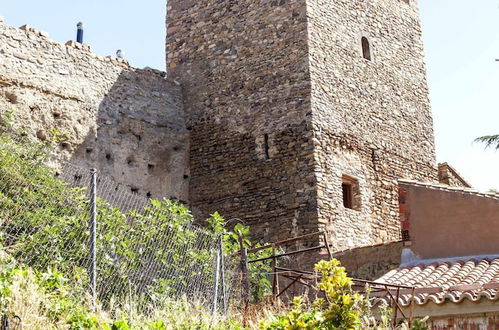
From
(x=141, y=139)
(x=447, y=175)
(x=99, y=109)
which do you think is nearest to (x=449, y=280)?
(x=141, y=139)

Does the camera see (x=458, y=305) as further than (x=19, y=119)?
No

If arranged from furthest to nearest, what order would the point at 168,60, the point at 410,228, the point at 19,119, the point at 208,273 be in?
the point at 168,60 → the point at 19,119 → the point at 410,228 → the point at 208,273

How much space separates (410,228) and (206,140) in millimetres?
4697

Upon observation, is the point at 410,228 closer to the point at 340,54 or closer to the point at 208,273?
the point at 208,273

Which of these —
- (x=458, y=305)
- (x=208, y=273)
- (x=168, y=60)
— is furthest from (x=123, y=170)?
(x=458, y=305)

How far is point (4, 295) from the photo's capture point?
7051 millimetres

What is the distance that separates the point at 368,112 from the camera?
1546 cm

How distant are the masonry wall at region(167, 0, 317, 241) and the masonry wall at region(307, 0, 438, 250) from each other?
284 mm

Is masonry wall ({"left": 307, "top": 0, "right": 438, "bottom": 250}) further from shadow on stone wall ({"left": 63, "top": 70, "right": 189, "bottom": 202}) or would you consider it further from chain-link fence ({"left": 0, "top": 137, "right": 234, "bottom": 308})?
chain-link fence ({"left": 0, "top": 137, "right": 234, "bottom": 308})

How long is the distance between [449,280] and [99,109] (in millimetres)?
6552

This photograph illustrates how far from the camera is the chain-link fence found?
9016 millimetres

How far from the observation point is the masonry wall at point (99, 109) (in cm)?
1323

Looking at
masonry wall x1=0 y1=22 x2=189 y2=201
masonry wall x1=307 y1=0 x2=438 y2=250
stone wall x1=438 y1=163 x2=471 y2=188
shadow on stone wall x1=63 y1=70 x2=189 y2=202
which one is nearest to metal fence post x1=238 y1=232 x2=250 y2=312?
masonry wall x1=307 y1=0 x2=438 y2=250

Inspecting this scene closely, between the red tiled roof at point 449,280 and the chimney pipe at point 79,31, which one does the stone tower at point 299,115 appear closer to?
the red tiled roof at point 449,280
